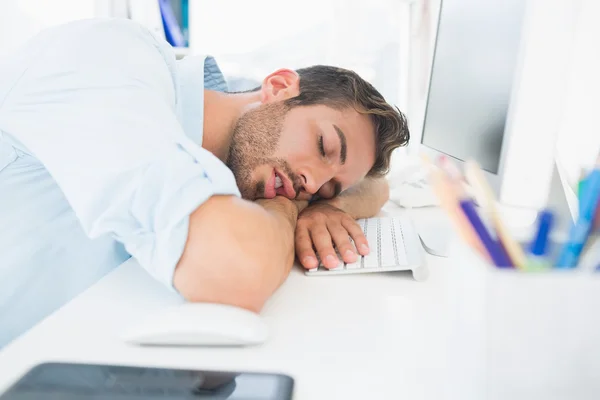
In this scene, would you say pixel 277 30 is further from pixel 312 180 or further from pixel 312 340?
pixel 312 340

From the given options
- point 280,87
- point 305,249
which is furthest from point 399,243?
point 280,87

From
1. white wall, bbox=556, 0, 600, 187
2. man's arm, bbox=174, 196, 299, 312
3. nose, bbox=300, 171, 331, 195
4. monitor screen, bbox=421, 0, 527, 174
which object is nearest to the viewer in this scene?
man's arm, bbox=174, 196, 299, 312

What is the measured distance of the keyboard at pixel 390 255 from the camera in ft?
2.19

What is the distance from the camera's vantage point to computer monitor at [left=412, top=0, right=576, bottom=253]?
1.64 ft

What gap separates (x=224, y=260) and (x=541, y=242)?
0.97ft

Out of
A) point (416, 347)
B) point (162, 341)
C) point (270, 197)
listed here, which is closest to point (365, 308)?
point (416, 347)

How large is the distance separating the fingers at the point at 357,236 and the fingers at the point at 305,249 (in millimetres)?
64

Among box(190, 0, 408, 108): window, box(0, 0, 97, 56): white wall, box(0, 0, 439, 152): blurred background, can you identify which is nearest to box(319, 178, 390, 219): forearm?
box(0, 0, 439, 152): blurred background

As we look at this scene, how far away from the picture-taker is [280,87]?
1.16 meters

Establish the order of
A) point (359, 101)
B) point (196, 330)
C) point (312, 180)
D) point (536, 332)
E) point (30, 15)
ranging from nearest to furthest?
1. point (536, 332)
2. point (196, 330)
3. point (312, 180)
4. point (359, 101)
5. point (30, 15)

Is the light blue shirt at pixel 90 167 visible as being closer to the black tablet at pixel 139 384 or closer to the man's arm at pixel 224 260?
the man's arm at pixel 224 260

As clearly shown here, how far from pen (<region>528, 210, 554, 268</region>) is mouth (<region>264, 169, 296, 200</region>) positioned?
63cm

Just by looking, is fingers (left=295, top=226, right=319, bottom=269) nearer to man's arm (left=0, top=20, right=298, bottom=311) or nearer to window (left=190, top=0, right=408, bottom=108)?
man's arm (left=0, top=20, right=298, bottom=311)

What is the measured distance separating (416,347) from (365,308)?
0.34ft
